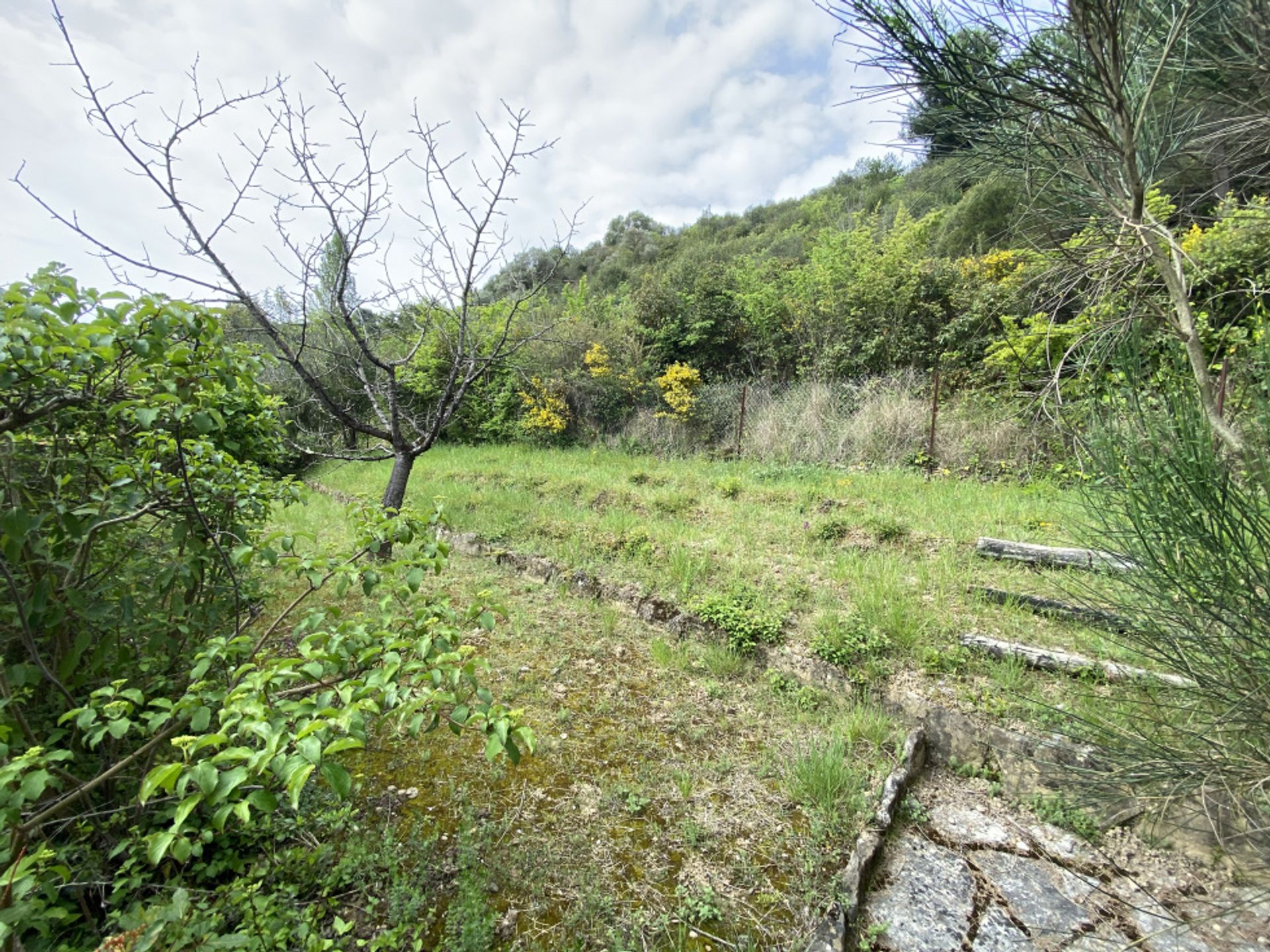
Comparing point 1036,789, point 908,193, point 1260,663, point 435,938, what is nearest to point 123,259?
point 435,938

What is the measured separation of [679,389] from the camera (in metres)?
9.34

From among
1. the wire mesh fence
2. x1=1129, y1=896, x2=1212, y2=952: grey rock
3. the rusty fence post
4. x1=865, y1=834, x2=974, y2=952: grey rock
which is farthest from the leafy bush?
the rusty fence post

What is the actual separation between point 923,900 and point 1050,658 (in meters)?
1.53

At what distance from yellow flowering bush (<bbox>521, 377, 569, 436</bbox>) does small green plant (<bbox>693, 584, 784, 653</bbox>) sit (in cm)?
754

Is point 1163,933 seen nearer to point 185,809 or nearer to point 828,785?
point 828,785

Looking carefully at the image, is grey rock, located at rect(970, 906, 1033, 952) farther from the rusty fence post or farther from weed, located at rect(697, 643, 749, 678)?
the rusty fence post

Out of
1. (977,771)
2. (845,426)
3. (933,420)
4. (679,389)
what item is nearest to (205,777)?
(977,771)

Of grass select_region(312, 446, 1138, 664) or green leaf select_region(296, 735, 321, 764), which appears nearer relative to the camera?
green leaf select_region(296, 735, 321, 764)

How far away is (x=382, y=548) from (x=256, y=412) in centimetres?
196

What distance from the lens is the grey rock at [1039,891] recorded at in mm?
1543

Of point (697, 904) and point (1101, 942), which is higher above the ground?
point (697, 904)

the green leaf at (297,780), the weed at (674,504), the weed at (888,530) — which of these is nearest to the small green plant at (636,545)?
the weed at (674,504)

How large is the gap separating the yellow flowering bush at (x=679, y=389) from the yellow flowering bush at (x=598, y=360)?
46.0 inches

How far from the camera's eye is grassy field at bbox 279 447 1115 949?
1.65m
